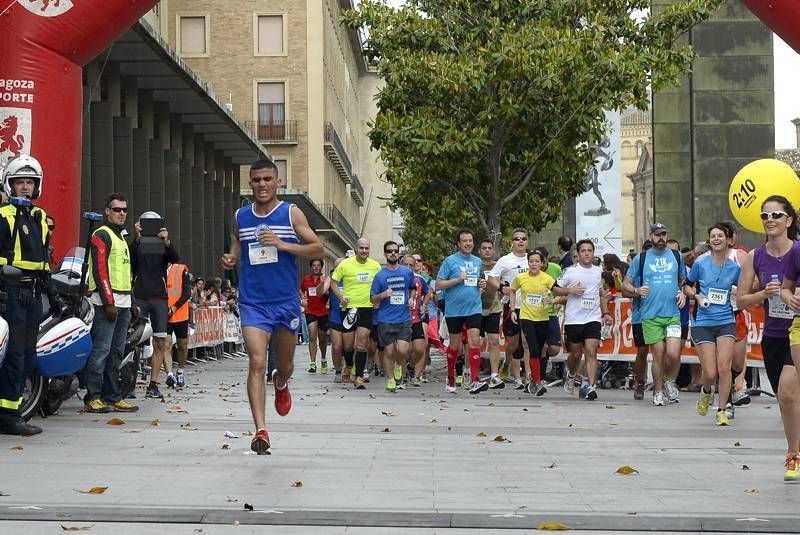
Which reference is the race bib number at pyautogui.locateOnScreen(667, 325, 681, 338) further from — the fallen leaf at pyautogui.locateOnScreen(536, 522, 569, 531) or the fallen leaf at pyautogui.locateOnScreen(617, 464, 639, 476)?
the fallen leaf at pyautogui.locateOnScreen(536, 522, 569, 531)

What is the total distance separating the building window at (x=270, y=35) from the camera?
6938 cm

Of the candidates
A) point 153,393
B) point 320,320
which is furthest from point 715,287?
point 320,320

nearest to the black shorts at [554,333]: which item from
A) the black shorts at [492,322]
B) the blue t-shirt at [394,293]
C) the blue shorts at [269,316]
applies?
the black shorts at [492,322]

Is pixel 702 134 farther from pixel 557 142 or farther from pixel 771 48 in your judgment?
pixel 557 142

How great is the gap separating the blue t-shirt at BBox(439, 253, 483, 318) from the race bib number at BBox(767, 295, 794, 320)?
9.07 meters

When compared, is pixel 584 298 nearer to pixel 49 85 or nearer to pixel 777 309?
pixel 49 85

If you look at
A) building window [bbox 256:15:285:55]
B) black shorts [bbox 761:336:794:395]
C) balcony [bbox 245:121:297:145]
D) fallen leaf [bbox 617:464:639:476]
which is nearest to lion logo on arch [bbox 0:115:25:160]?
fallen leaf [bbox 617:464:639:476]

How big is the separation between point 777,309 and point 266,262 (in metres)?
3.33

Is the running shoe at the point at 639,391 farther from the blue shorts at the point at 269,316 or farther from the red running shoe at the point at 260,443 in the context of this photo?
the red running shoe at the point at 260,443

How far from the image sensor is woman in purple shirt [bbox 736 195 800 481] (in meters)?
9.53

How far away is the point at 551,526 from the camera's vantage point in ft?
24.0

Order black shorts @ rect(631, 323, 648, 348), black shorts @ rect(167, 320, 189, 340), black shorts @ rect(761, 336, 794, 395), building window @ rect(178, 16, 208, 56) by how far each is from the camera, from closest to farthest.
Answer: black shorts @ rect(761, 336, 794, 395) → black shorts @ rect(631, 323, 648, 348) → black shorts @ rect(167, 320, 189, 340) → building window @ rect(178, 16, 208, 56)

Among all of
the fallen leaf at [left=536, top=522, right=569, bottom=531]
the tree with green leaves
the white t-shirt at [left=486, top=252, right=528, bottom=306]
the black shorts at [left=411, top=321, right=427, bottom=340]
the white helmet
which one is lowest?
the fallen leaf at [left=536, top=522, right=569, bottom=531]

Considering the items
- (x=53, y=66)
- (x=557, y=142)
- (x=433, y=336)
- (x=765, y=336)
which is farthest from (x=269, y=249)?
(x=557, y=142)
